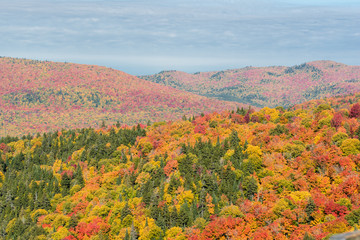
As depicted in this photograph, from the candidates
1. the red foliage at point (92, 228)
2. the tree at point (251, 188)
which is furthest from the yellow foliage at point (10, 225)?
the tree at point (251, 188)

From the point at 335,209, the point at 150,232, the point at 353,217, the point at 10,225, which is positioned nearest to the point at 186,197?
the point at 150,232

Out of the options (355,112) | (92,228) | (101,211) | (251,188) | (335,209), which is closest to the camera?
(335,209)

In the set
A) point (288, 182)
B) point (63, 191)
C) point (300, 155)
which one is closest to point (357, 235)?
point (288, 182)

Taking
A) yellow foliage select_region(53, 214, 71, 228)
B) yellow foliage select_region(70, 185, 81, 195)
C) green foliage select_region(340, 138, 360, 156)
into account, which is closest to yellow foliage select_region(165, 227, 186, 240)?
yellow foliage select_region(53, 214, 71, 228)

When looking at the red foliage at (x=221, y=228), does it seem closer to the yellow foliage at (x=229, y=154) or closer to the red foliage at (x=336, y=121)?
the yellow foliage at (x=229, y=154)

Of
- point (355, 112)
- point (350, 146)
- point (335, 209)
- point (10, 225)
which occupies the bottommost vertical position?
point (10, 225)

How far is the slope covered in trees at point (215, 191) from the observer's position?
104 m

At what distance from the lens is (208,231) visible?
10606 cm

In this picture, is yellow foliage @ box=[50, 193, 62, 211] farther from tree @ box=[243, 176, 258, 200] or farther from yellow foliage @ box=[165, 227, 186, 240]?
tree @ box=[243, 176, 258, 200]

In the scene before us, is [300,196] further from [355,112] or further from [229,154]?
[355,112]

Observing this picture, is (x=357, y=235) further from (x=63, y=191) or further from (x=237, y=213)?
(x=63, y=191)

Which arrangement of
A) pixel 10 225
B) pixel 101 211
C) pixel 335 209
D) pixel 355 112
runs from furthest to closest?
pixel 355 112
pixel 10 225
pixel 101 211
pixel 335 209

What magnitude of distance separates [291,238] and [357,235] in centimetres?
9242

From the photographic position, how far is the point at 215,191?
441 feet
